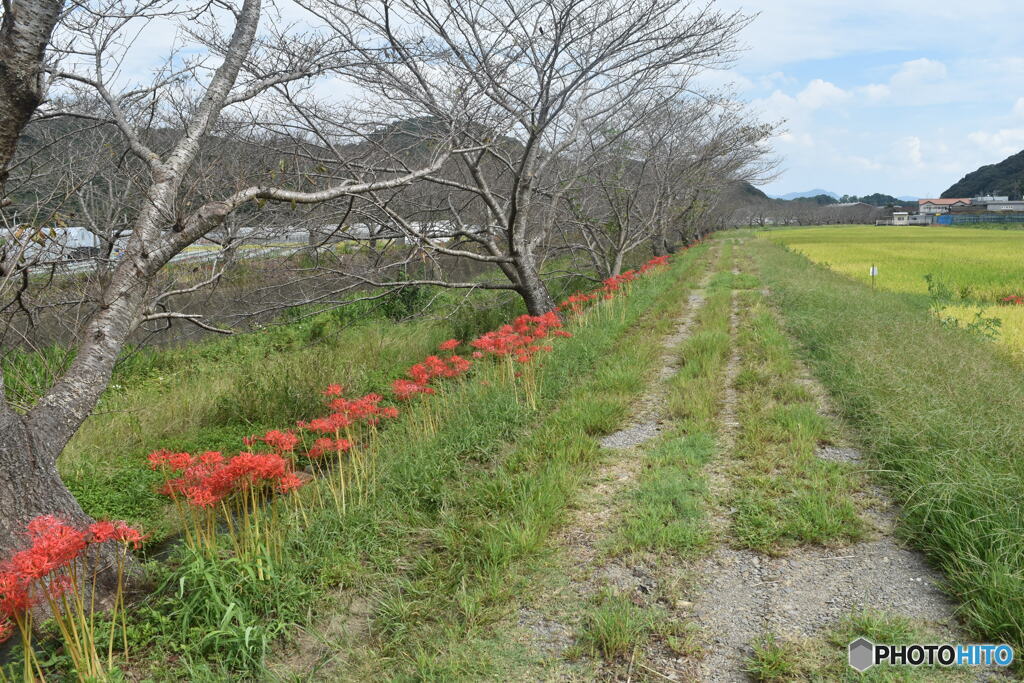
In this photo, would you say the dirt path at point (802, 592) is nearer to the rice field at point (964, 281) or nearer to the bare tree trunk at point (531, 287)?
the rice field at point (964, 281)

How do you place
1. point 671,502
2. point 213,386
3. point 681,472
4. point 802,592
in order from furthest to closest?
point 213,386
point 681,472
point 671,502
point 802,592

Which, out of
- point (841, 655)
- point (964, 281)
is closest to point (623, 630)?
point (841, 655)

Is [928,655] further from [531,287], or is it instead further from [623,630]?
[531,287]

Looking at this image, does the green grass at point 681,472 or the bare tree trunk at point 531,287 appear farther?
the bare tree trunk at point 531,287

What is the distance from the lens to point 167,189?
10.1 feet

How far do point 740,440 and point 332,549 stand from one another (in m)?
2.89

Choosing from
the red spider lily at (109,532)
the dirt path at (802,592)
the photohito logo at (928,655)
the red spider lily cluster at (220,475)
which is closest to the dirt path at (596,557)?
the dirt path at (802,592)

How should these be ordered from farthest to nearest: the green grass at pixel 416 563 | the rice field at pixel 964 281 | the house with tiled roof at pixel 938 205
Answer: the house with tiled roof at pixel 938 205 < the rice field at pixel 964 281 < the green grass at pixel 416 563

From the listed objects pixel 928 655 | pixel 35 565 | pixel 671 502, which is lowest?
pixel 928 655

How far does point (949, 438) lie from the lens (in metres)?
3.37

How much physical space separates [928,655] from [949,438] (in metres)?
1.81

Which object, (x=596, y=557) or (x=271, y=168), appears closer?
(x=596, y=557)

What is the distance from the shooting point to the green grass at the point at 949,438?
2312mm

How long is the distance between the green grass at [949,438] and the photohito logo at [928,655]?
79mm
